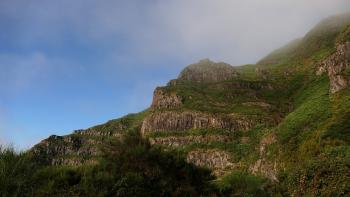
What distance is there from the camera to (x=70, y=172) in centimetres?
3444

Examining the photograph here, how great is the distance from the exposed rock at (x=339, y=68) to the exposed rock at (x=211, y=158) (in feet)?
165

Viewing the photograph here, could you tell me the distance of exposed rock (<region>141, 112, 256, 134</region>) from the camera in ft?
571

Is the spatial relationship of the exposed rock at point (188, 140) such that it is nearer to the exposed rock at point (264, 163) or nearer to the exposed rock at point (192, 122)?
the exposed rock at point (192, 122)

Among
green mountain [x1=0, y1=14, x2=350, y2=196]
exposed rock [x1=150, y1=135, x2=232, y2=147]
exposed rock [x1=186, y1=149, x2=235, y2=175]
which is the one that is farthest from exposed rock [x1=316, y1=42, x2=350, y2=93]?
exposed rock [x1=150, y1=135, x2=232, y2=147]

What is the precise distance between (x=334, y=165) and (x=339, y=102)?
7738 cm

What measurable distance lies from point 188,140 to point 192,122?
32.8ft

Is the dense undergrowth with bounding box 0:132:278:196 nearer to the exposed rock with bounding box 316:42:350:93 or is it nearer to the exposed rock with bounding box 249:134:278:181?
the exposed rock with bounding box 249:134:278:181

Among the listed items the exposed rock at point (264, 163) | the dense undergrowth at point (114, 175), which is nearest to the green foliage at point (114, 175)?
the dense undergrowth at point (114, 175)

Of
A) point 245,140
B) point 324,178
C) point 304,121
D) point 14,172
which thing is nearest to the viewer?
point 14,172

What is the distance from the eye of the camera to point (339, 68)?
139 m

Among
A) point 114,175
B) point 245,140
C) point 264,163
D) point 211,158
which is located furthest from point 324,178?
point 245,140

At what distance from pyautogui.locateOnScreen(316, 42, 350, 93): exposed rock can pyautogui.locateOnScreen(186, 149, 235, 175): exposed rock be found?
5018 centimetres

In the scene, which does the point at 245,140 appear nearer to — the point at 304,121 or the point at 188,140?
the point at 188,140

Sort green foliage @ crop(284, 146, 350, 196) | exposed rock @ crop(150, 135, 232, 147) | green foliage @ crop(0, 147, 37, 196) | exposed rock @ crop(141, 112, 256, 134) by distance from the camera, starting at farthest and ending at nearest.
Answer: exposed rock @ crop(141, 112, 256, 134) → exposed rock @ crop(150, 135, 232, 147) → green foliage @ crop(284, 146, 350, 196) → green foliage @ crop(0, 147, 37, 196)
